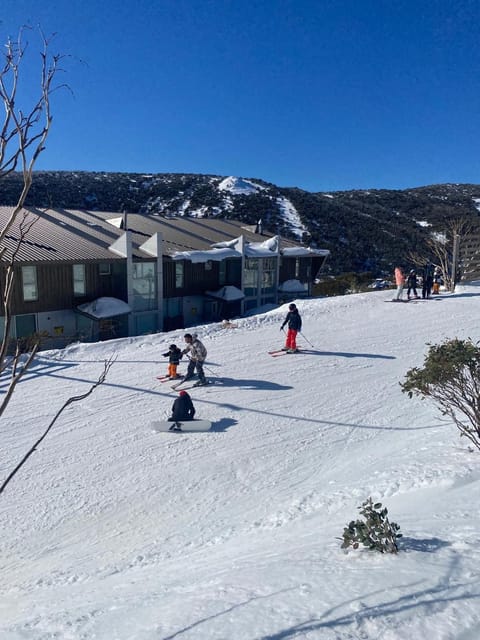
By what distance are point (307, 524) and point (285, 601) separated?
2.56 m

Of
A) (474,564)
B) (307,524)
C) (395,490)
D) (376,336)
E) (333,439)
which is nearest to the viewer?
(474,564)

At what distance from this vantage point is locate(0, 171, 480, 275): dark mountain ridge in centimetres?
5506

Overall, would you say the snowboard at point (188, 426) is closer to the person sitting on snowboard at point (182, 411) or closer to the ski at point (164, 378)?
the person sitting on snowboard at point (182, 411)

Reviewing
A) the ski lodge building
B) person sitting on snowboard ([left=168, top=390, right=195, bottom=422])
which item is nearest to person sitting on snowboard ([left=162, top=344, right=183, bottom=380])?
person sitting on snowboard ([left=168, top=390, right=195, bottom=422])

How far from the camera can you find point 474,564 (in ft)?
12.4

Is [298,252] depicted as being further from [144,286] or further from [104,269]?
[104,269]

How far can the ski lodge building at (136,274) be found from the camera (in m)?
20.4

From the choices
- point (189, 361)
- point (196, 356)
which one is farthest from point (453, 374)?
point (189, 361)

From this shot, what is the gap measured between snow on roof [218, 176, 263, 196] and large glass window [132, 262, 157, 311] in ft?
168

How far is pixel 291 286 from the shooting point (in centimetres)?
3175

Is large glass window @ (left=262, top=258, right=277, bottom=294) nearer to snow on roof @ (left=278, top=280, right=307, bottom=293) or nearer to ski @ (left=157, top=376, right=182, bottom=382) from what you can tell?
snow on roof @ (left=278, top=280, right=307, bottom=293)

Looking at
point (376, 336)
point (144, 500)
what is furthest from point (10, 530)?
point (376, 336)

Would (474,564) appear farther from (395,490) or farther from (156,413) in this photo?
(156,413)

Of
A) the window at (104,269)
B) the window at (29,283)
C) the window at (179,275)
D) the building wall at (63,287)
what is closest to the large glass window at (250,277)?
the window at (179,275)
